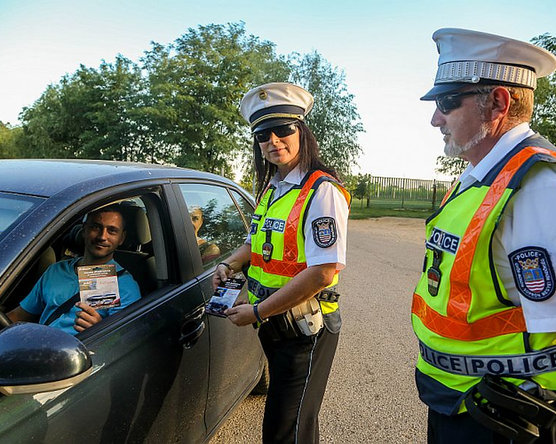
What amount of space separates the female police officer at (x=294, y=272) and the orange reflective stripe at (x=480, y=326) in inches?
21.1

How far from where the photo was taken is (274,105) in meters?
2.01

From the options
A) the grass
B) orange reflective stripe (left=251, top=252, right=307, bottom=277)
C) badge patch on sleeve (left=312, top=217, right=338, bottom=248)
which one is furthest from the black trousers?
the grass

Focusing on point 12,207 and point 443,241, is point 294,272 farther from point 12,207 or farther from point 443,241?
point 12,207

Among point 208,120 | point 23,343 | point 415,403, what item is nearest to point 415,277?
point 415,403

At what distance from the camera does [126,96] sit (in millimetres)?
23578

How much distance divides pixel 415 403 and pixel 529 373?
2126 mm

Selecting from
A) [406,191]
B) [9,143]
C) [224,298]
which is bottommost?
[224,298]

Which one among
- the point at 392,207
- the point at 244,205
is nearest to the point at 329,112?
the point at 392,207

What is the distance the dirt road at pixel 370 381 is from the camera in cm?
262

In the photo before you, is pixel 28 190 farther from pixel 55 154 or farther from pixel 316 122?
pixel 55 154

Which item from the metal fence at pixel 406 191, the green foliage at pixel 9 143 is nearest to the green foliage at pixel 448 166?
the metal fence at pixel 406 191

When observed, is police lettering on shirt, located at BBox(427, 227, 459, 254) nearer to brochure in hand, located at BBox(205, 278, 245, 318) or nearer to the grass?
brochure in hand, located at BBox(205, 278, 245, 318)

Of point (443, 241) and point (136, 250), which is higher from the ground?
point (443, 241)

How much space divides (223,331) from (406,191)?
1084 inches
